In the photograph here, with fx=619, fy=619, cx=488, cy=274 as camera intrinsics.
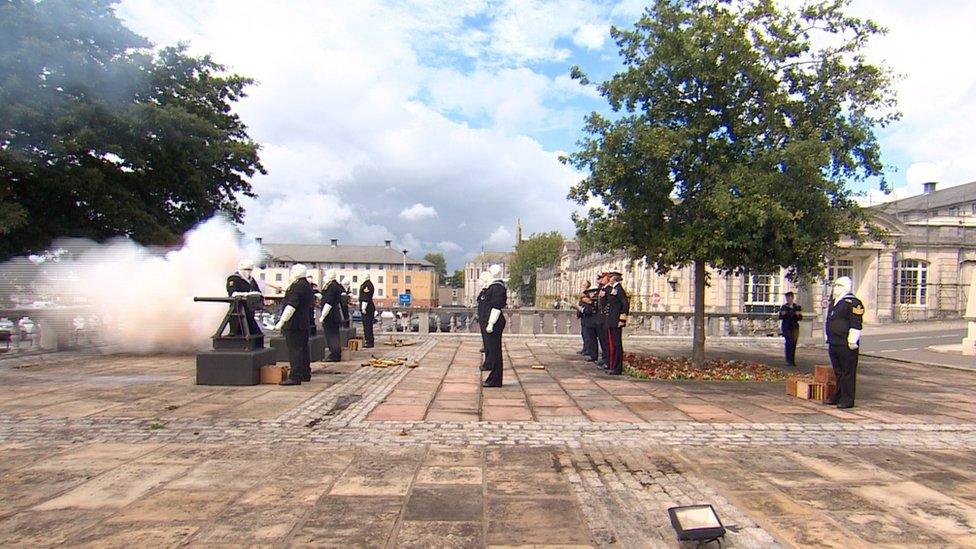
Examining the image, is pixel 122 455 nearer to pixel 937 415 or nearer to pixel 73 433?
pixel 73 433

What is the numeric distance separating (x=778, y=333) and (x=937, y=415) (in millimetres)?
12999

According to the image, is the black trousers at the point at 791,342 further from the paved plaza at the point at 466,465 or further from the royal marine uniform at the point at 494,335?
the royal marine uniform at the point at 494,335

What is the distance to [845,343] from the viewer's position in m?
→ 8.21

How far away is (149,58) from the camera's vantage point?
16.6m

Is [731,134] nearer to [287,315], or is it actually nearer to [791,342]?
[791,342]

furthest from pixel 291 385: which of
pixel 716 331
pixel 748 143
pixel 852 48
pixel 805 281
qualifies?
pixel 716 331

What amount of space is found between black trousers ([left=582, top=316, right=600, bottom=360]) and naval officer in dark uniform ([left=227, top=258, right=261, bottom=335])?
6.98 metres

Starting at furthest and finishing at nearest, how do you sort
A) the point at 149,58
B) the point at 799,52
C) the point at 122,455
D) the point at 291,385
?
the point at 149,58
the point at 799,52
the point at 291,385
the point at 122,455

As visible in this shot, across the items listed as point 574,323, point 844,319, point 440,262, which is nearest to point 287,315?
point 844,319

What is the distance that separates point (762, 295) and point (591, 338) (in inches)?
986

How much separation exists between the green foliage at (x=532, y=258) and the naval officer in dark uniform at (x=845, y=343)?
87.8 m

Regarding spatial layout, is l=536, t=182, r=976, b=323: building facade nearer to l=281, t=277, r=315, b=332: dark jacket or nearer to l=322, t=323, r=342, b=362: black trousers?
l=322, t=323, r=342, b=362: black trousers

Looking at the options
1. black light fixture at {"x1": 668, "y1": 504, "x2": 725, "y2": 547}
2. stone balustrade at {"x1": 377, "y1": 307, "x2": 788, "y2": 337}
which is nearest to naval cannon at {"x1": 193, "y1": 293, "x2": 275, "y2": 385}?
black light fixture at {"x1": 668, "y1": 504, "x2": 725, "y2": 547}

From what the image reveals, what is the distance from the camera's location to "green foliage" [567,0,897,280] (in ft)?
32.5
